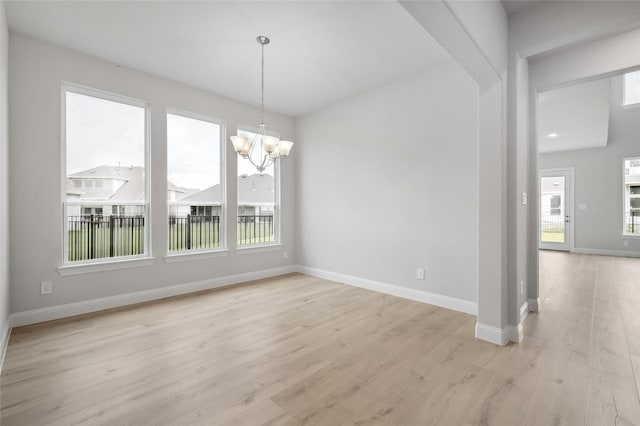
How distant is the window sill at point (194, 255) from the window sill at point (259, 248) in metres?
0.26

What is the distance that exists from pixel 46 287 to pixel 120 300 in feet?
2.35

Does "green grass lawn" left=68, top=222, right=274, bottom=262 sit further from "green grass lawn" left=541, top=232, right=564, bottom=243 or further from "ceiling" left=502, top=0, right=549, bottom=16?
"green grass lawn" left=541, top=232, right=564, bottom=243

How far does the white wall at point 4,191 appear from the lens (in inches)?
95.3

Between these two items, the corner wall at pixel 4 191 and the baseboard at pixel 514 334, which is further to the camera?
the baseboard at pixel 514 334

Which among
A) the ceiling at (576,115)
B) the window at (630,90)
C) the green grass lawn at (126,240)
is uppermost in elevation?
the window at (630,90)

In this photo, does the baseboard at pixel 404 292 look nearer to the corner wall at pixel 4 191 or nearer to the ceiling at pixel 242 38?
the ceiling at pixel 242 38

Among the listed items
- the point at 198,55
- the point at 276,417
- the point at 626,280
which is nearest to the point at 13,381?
the point at 276,417

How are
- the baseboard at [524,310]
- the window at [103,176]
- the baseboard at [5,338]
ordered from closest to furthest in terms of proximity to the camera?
the baseboard at [5,338], the baseboard at [524,310], the window at [103,176]

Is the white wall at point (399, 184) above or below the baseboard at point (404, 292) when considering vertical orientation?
above

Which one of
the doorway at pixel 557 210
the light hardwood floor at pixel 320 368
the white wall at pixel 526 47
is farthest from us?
the doorway at pixel 557 210

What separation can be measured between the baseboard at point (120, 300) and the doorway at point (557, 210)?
27.0ft

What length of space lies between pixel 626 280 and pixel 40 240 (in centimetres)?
812

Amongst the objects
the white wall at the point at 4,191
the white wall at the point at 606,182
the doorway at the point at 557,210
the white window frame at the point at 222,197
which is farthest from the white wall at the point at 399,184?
the doorway at the point at 557,210

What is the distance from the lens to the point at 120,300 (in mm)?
3559
